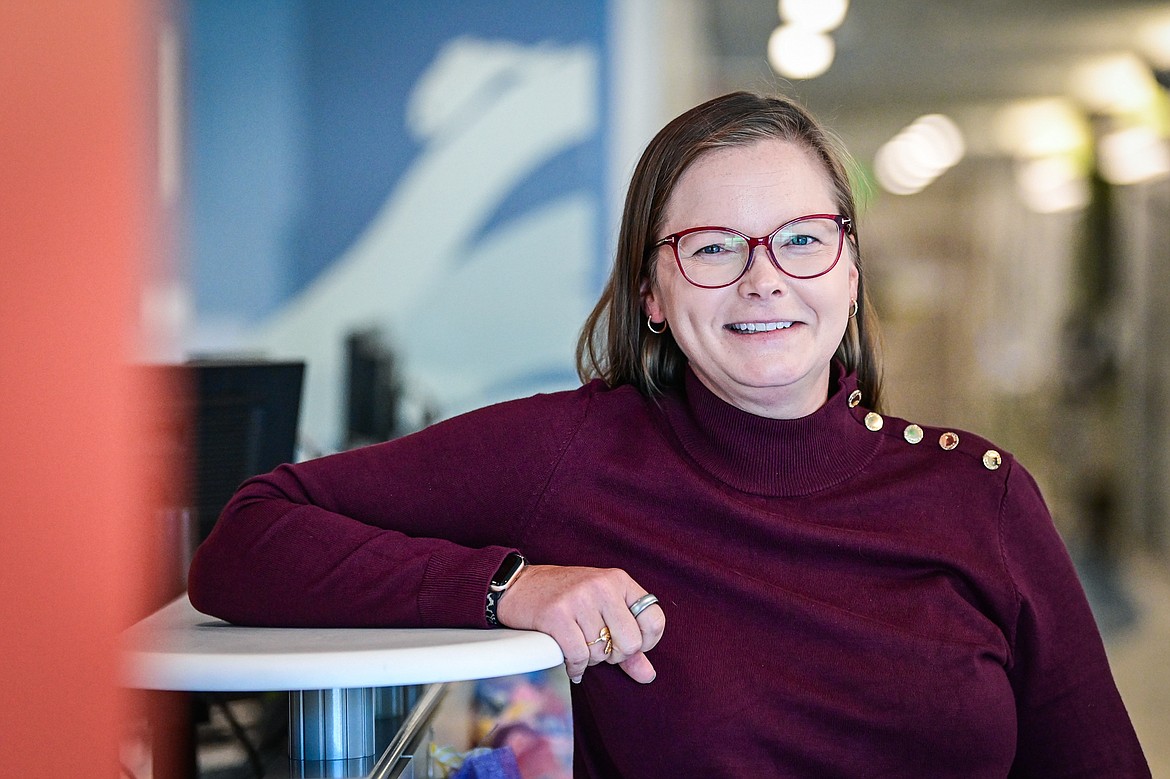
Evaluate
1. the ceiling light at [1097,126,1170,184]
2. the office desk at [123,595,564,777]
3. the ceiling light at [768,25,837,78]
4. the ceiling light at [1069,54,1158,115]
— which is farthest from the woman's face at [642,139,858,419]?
the ceiling light at [1097,126,1170,184]

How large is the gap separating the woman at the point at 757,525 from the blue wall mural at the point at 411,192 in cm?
292

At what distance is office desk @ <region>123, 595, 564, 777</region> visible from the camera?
3.08 feet

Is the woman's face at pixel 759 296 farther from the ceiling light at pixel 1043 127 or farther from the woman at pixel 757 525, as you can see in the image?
the ceiling light at pixel 1043 127

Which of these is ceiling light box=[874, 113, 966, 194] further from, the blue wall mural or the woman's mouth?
the woman's mouth

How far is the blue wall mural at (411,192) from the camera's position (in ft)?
14.4

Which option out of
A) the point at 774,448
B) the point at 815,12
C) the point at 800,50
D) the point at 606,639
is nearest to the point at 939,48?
the point at 800,50

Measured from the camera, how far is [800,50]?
5.54m

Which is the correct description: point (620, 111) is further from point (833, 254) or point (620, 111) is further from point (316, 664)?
point (316, 664)

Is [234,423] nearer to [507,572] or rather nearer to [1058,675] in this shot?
[507,572]

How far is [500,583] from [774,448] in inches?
17.4

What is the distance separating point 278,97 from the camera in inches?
175

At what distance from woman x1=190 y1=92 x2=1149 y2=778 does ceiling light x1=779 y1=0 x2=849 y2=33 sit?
153 inches

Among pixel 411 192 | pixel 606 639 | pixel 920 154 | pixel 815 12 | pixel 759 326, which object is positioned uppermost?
pixel 815 12

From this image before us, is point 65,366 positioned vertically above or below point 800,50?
below
